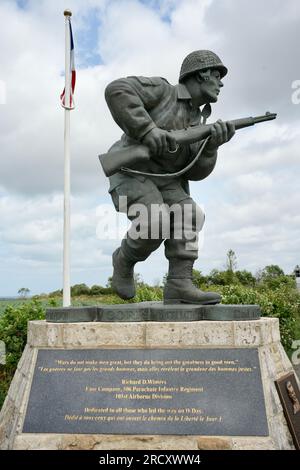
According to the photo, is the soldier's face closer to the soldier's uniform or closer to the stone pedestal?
the soldier's uniform

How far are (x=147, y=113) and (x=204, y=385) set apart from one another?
2.46 m

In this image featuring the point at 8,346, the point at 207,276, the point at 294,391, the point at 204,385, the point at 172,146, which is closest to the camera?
the point at 204,385

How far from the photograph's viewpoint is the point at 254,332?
368 cm

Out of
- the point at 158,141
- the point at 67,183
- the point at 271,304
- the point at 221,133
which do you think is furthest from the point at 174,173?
the point at 271,304

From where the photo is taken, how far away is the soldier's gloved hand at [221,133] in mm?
4254

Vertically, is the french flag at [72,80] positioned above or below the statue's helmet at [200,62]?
above

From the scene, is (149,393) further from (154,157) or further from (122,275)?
(154,157)

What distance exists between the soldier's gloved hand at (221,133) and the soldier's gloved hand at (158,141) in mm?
380

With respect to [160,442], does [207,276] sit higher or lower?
higher

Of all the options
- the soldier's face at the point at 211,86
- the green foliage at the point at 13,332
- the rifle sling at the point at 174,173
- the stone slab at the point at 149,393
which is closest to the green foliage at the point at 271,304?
the green foliage at the point at 13,332

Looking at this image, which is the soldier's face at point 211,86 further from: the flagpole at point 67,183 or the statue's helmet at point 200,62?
the flagpole at point 67,183

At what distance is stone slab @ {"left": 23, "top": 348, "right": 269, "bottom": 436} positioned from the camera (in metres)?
3.33

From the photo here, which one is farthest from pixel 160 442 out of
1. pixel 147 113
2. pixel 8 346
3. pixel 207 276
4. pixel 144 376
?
pixel 207 276
